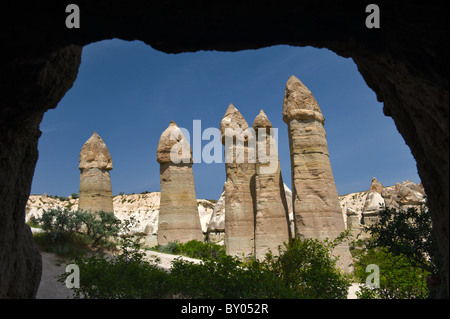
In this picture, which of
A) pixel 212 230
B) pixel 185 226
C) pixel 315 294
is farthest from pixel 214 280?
pixel 212 230

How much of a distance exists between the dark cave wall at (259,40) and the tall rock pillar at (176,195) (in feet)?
51.4

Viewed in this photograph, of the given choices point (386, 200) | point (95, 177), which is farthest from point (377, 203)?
point (95, 177)

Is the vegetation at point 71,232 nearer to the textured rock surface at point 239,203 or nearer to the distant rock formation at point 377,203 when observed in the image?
the textured rock surface at point 239,203

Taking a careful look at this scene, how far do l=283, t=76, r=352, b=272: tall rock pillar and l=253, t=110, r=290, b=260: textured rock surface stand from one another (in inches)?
92.0

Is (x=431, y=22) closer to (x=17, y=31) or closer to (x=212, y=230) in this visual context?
(x=17, y=31)

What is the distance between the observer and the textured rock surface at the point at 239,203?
60.2ft

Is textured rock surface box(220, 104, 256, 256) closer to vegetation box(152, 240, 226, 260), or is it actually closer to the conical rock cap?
vegetation box(152, 240, 226, 260)

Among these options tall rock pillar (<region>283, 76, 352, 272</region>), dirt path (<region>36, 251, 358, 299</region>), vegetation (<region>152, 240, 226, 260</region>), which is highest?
tall rock pillar (<region>283, 76, 352, 272</region>)

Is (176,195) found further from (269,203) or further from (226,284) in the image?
(226,284)

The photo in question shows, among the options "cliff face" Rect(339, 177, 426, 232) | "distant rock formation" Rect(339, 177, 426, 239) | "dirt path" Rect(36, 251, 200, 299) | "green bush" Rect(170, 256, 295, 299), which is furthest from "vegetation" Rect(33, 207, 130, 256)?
"cliff face" Rect(339, 177, 426, 232)

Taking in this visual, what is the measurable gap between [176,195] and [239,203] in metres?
3.35

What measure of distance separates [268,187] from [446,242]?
45.1 ft

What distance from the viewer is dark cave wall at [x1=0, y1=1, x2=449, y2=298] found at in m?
2.77

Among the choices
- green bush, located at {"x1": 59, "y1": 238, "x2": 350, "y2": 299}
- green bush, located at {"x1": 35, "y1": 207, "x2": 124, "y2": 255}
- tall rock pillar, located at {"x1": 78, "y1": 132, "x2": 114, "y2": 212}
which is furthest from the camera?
tall rock pillar, located at {"x1": 78, "y1": 132, "x2": 114, "y2": 212}
